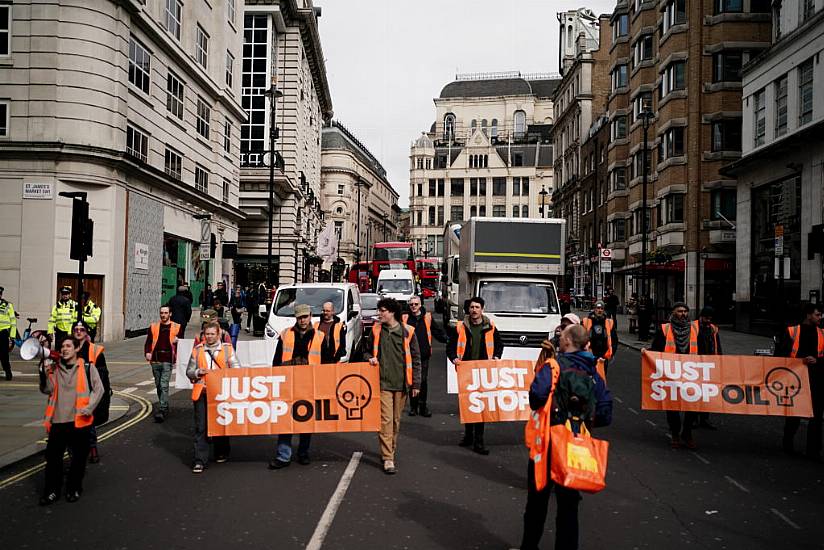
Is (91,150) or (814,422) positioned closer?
(814,422)

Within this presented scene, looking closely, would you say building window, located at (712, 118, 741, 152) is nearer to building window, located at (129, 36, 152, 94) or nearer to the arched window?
building window, located at (129, 36, 152, 94)

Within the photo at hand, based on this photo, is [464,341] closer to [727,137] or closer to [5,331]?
[5,331]

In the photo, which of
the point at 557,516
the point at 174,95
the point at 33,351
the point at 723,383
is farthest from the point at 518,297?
the point at 174,95

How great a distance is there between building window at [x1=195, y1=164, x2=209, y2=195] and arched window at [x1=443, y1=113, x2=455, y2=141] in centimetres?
9605

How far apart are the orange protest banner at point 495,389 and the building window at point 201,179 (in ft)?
88.8

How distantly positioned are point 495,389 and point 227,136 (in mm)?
33837

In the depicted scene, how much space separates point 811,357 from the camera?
9328 millimetres

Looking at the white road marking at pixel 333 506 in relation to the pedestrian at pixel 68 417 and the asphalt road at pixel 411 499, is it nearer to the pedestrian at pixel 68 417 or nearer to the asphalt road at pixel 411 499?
the asphalt road at pixel 411 499

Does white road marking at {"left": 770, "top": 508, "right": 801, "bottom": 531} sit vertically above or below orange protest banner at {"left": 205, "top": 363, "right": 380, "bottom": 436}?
below

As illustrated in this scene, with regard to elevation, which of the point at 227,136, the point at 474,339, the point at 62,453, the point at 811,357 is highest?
the point at 227,136

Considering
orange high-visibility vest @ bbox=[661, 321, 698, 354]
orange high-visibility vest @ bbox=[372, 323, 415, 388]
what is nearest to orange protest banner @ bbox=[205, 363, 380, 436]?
orange high-visibility vest @ bbox=[372, 323, 415, 388]

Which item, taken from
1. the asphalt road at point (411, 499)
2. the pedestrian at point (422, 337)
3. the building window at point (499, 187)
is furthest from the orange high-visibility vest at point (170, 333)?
the building window at point (499, 187)

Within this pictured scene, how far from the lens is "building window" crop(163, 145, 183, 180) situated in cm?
3023

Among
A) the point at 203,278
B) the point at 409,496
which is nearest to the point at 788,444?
the point at 409,496
